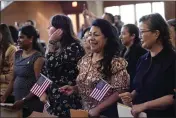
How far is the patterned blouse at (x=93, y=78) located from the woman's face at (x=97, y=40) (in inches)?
3.3

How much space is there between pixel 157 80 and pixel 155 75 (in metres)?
0.03

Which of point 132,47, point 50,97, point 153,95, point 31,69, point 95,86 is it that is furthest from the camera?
point 132,47

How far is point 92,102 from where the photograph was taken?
2.02m

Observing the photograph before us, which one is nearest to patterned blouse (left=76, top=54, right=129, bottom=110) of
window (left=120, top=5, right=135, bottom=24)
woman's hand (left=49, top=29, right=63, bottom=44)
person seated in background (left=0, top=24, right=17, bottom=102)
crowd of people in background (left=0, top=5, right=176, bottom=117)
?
crowd of people in background (left=0, top=5, right=176, bottom=117)

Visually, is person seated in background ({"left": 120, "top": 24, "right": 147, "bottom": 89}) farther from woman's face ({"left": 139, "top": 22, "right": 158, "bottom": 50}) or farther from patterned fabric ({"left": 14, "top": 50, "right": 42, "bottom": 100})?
woman's face ({"left": 139, "top": 22, "right": 158, "bottom": 50})

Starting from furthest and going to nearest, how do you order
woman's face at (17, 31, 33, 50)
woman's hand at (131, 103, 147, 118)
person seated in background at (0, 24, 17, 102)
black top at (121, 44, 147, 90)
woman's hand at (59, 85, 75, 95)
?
person seated in background at (0, 24, 17, 102)
black top at (121, 44, 147, 90)
woman's face at (17, 31, 33, 50)
woman's hand at (59, 85, 75, 95)
woman's hand at (131, 103, 147, 118)

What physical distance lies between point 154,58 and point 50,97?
30.4 inches

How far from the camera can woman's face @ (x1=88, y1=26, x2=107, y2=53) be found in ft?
6.62

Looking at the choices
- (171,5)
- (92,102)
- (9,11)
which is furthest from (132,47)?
(9,11)

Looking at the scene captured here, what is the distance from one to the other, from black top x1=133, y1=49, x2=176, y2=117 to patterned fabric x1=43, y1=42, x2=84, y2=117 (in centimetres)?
47

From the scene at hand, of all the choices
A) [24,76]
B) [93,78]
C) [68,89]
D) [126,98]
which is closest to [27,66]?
[24,76]

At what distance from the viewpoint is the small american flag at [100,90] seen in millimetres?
1847

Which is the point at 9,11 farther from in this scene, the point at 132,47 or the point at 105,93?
the point at 105,93

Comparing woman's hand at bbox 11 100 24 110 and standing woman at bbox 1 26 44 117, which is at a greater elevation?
standing woman at bbox 1 26 44 117
